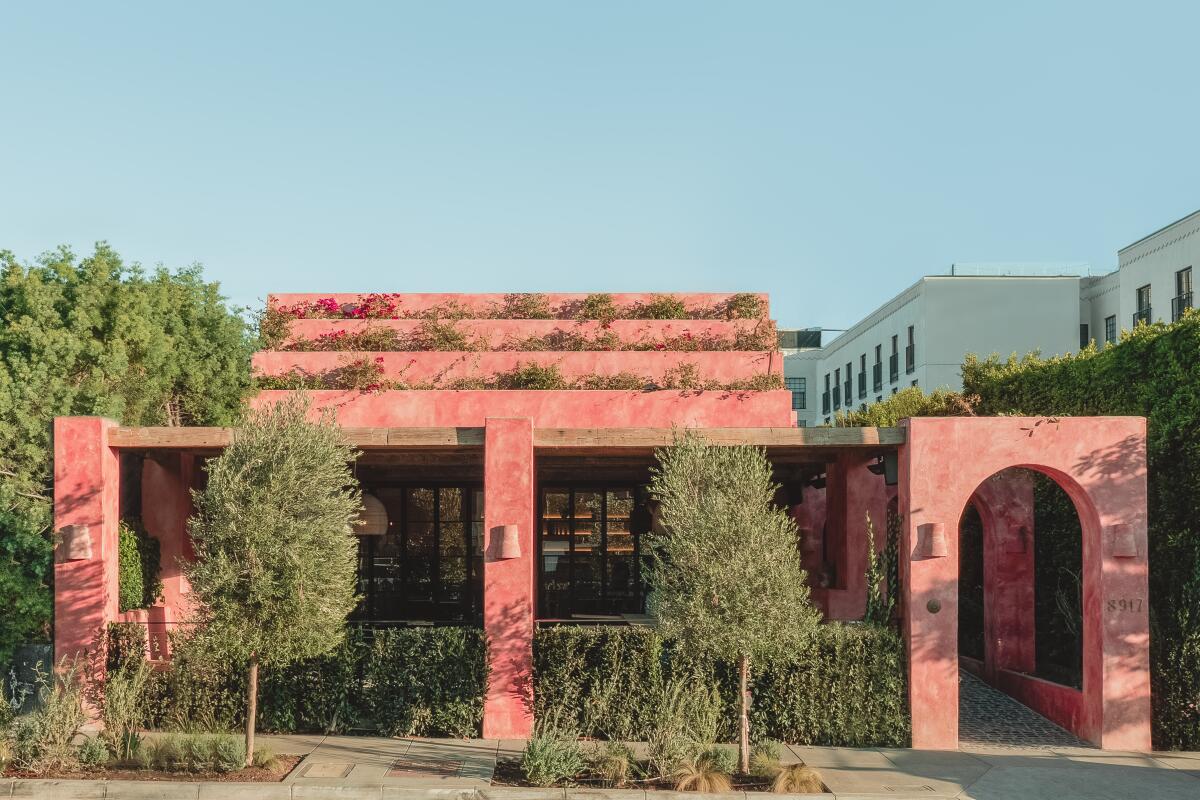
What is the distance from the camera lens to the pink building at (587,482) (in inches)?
502

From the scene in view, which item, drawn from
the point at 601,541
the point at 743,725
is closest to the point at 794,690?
the point at 743,725

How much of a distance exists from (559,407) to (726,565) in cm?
872

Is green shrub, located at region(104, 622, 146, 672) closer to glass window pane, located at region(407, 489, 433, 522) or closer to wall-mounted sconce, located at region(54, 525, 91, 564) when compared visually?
wall-mounted sconce, located at region(54, 525, 91, 564)

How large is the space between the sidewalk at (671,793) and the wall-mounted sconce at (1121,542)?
2342mm

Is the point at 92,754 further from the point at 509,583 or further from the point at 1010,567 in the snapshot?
the point at 1010,567

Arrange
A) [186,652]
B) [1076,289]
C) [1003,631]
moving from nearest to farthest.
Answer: [186,652] → [1003,631] → [1076,289]

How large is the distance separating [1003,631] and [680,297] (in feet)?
29.6

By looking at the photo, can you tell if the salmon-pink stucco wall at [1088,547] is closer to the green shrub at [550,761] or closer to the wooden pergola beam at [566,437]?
the wooden pergola beam at [566,437]

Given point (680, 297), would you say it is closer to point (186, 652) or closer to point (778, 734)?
point (778, 734)

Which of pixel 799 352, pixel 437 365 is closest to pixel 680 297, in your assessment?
pixel 437 365

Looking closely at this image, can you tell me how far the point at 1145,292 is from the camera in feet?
115

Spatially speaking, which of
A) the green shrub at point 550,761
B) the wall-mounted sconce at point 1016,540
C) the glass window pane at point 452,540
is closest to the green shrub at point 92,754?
the green shrub at point 550,761

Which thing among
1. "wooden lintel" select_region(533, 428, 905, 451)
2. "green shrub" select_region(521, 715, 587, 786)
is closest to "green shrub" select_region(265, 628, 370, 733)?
"green shrub" select_region(521, 715, 587, 786)

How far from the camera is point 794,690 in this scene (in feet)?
41.6
